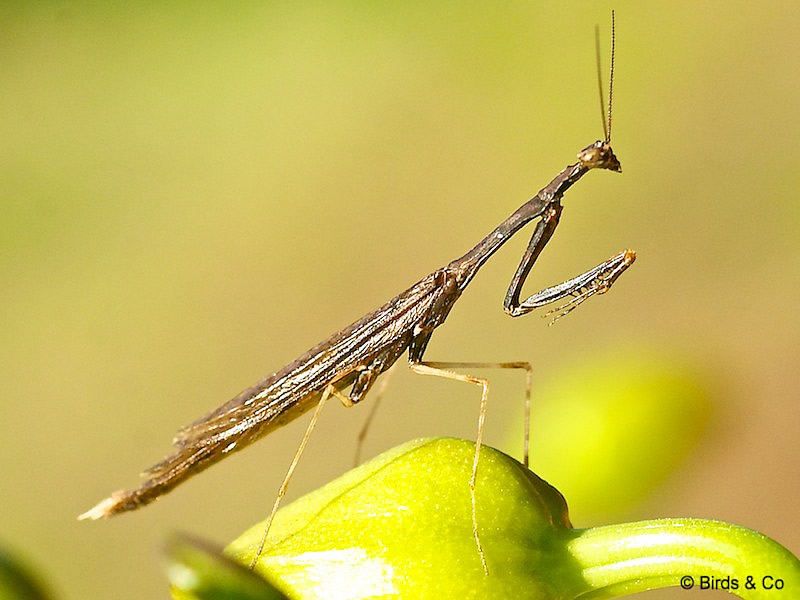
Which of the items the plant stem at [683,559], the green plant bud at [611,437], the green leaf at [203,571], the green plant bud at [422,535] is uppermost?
the green leaf at [203,571]

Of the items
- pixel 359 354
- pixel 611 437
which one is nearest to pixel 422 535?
pixel 359 354

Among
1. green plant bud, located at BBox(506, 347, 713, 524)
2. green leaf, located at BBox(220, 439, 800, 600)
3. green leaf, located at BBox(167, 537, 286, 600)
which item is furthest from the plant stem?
green plant bud, located at BBox(506, 347, 713, 524)

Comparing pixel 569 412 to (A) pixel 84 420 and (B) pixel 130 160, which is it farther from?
(B) pixel 130 160

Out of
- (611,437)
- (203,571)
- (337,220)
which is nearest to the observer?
(203,571)

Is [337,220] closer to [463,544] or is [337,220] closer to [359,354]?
[359,354]

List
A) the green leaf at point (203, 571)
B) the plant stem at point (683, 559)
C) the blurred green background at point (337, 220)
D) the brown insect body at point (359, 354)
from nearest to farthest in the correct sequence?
1. the green leaf at point (203, 571)
2. the plant stem at point (683, 559)
3. the brown insect body at point (359, 354)
4. the blurred green background at point (337, 220)

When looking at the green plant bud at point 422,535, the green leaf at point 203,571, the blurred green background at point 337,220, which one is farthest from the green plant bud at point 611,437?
the green leaf at point 203,571

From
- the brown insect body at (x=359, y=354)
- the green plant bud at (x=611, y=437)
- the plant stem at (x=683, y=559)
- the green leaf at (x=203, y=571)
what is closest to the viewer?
the green leaf at (x=203, y=571)

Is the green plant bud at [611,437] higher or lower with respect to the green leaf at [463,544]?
lower

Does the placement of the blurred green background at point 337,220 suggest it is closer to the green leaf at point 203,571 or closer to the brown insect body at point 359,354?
the brown insect body at point 359,354

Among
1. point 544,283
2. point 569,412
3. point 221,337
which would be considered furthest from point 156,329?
point 569,412
